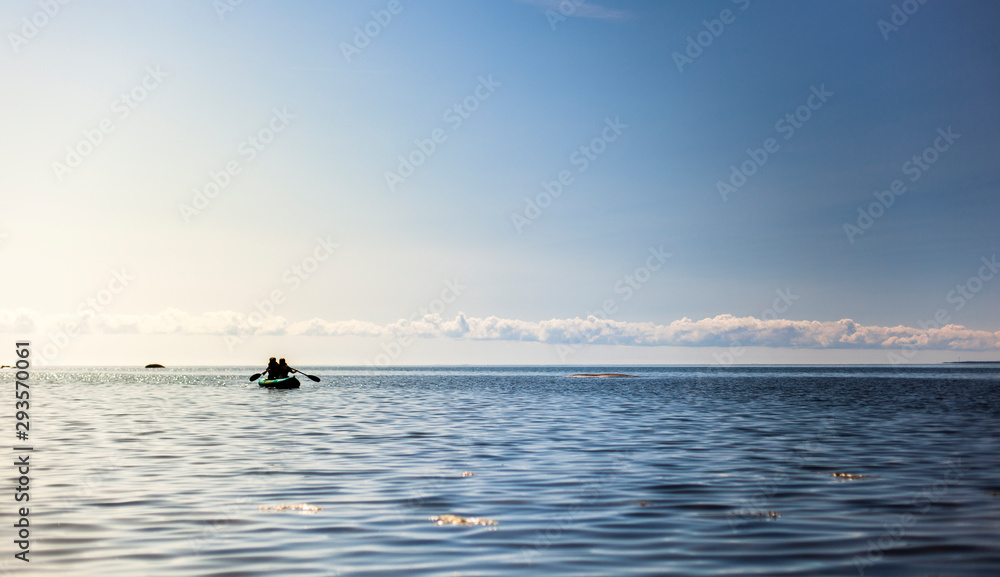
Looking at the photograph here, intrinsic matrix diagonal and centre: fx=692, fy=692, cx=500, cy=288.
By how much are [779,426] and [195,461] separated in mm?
26720

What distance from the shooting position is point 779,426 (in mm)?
34438

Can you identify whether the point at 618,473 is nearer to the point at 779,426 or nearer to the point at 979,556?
the point at 979,556

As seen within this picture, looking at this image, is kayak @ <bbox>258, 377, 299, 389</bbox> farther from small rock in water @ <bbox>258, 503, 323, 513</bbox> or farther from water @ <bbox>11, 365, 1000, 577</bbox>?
small rock in water @ <bbox>258, 503, 323, 513</bbox>

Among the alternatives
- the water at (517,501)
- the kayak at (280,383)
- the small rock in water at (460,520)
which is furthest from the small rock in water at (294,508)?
the kayak at (280,383)

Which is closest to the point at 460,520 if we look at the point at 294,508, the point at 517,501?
the point at 517,501

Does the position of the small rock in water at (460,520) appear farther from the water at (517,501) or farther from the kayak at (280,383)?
the kayak at (280,383)

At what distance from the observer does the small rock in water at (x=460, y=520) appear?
13297 millimetres

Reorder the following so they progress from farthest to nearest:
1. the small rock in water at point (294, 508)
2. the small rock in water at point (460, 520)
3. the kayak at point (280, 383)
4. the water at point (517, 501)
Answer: the kayak at point (280, 383) < the small rock in water at point (294, 508) < the small rock in water at point (460, 520) < the water at point (517, 501)

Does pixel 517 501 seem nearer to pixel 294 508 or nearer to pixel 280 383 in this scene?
pixel 294 508

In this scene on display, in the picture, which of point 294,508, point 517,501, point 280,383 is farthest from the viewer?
point 280,383

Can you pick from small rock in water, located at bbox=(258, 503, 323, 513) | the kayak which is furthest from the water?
the kayak

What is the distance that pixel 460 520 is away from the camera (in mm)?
13547

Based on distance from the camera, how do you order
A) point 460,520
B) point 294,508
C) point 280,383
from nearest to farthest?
point 460,520, point 294,508, point 280,383

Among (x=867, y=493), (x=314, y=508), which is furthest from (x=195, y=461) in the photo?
(x=867, y=493)
